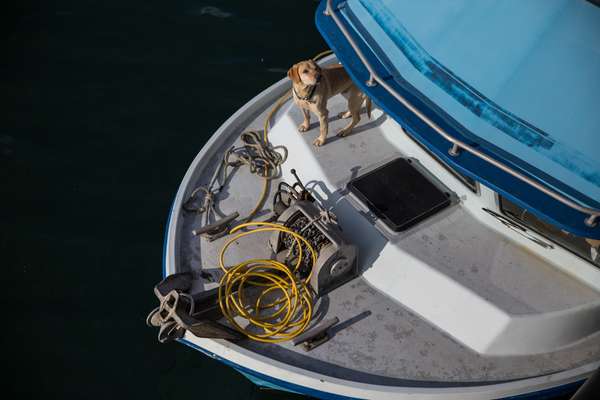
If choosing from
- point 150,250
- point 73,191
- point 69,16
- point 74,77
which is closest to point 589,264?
point 150,250

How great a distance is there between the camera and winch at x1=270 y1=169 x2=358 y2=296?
18.5ft

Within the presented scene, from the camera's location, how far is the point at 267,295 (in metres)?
5.89

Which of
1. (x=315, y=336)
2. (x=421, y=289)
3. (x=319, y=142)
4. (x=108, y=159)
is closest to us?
(x=315, y=336)

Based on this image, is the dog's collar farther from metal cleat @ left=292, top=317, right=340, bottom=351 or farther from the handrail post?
metal cleat @ left=292, top=317, right=340, bottom=351

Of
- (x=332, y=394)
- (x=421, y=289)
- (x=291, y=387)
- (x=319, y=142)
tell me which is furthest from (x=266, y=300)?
(x=319, y=142)

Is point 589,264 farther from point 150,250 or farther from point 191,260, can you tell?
point 150,250

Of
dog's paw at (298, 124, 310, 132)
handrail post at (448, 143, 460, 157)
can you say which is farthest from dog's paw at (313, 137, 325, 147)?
handrail post at (448, 143, 460, 157)

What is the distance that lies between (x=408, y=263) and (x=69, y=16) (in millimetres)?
9152

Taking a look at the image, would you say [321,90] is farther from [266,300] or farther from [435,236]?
[266,300]

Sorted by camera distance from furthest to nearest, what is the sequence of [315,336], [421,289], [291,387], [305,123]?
1. [305,123]
2. [421,289]
3. [315,336]
4. [291,387]

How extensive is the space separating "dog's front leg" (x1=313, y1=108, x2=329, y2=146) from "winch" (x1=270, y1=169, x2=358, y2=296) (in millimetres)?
692

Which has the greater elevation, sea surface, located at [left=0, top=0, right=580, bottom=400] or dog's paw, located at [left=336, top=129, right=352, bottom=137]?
dog's paw, located at [left=336, top=129, right=352, bottom=137]

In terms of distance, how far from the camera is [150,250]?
805cm

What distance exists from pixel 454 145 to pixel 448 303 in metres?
1.53
